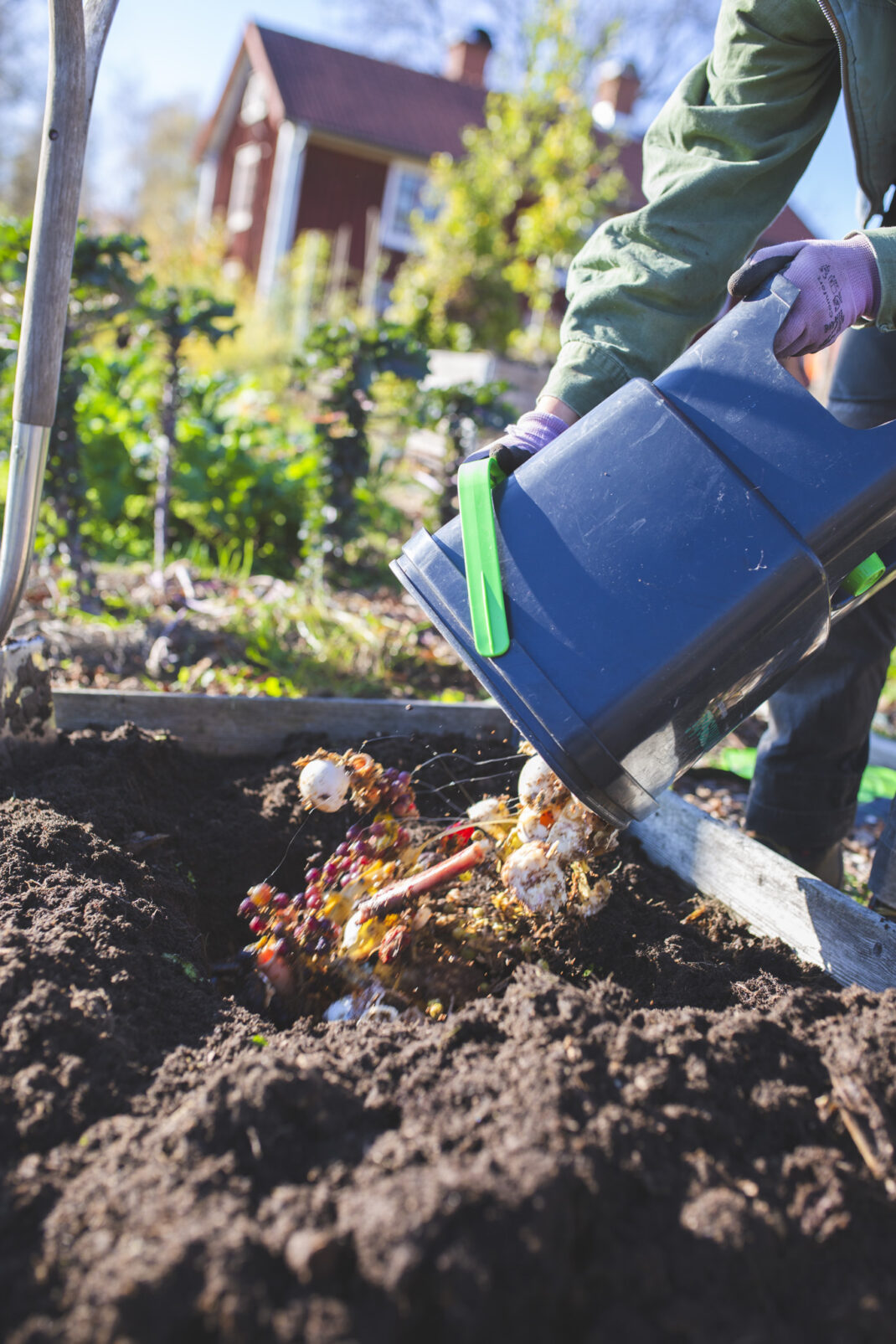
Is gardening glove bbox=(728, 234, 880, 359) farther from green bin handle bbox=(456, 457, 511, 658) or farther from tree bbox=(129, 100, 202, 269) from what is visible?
tree bbox=(129, 100, 202, 269)

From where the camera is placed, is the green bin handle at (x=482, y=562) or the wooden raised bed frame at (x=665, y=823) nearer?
the green bin handle at (x=482, y=562)

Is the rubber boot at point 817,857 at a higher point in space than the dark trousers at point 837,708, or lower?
lower

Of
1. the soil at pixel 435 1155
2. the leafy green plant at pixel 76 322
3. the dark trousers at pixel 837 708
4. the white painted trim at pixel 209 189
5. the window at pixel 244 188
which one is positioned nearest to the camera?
the soil at pixel 435 1155

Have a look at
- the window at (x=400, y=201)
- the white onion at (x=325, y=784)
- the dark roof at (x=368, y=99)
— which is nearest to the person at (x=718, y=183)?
the white onion at (x=325, y=784)

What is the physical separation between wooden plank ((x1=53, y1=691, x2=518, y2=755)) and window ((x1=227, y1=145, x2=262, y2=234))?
19446mm

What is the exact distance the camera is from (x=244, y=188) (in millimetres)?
19172

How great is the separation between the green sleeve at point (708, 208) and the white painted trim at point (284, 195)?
15.8m

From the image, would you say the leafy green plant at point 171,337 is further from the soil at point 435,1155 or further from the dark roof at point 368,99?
the dark roof at point 368,99

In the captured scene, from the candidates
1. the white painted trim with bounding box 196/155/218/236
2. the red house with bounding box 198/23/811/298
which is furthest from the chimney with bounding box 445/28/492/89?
the white painted trim with bounding box 196/155/218/236

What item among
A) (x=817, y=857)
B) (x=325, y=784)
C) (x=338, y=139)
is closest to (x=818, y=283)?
(x=325, y=784)


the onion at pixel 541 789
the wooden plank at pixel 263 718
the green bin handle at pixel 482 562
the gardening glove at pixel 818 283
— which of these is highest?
the gardening glove at pixel 818 283

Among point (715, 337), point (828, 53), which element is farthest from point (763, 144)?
point (715, 337)

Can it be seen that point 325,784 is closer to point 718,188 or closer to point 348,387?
point 718,188

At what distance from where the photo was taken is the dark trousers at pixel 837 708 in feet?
6.27
